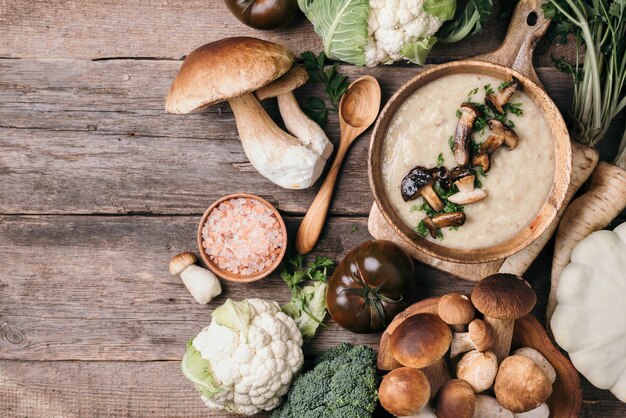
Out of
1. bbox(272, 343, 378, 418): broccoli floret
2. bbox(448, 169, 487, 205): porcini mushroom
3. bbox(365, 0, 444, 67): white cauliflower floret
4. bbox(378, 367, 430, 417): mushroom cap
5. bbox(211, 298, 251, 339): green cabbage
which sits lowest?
bbox(272, 343, 378, 418): broccoli floret

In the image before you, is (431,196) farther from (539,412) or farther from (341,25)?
(539,412)

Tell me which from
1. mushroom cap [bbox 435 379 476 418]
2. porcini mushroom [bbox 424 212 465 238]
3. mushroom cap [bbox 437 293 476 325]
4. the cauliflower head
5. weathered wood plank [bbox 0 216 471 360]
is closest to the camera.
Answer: mushroom cap [bbox 435 379 476 418]

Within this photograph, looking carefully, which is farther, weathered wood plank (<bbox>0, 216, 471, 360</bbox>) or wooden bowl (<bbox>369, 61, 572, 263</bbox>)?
weathered wood plank (<bbox>0, 216, 471, 360</bbox>)

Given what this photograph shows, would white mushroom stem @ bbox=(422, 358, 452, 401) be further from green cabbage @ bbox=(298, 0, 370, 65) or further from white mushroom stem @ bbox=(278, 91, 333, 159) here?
green cabbage @ bbox=(298, 0, 370, 65)

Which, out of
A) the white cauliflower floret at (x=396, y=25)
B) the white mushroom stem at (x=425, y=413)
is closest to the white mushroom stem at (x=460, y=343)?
the white mushroom stem at (x=425, y=413)

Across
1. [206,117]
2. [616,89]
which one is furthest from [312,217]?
[616,89]

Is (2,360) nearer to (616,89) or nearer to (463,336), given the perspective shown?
(463,336)

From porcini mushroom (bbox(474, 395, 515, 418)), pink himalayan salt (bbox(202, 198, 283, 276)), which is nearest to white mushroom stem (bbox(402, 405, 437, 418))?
porcini mushroom (bbox(474, 395, 515, 418))
